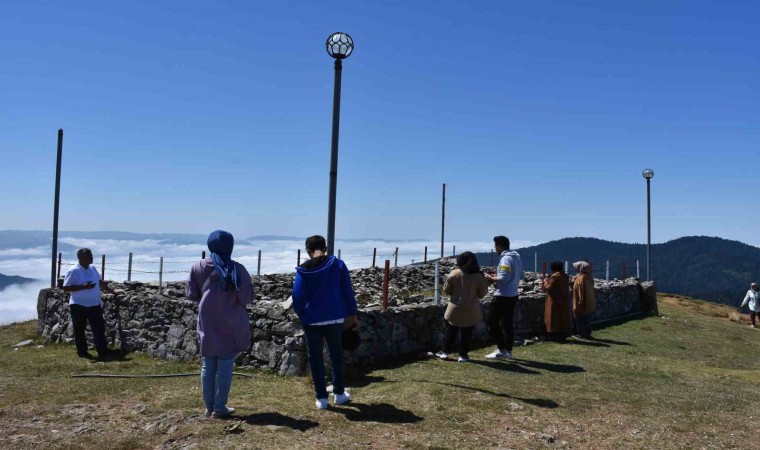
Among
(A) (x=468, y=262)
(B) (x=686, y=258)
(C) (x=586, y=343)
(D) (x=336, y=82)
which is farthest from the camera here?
(B) (x=686, y=258)

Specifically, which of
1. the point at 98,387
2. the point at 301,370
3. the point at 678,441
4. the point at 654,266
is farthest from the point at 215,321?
the point at 654,266

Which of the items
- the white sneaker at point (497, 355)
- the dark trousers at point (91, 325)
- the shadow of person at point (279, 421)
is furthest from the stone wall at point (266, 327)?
the shadow of person at point (279, 421)

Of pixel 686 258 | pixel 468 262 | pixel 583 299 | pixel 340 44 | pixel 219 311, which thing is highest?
pixel 340 44

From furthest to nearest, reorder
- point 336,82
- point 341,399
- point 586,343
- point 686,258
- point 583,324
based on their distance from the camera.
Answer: point 686,258
point 583,324
point 586,343
point 336,82
point 341,399

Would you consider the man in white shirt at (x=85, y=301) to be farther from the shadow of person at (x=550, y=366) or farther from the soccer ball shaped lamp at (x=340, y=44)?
the shadow of person at (x=550, y=366)

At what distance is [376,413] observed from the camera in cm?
629

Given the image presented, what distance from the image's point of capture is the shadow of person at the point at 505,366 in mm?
8900

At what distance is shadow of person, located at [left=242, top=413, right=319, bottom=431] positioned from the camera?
579 centimetres

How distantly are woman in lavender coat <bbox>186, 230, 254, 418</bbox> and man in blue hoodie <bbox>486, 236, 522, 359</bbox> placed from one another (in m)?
4.70

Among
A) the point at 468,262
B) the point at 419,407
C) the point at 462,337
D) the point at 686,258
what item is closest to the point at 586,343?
the point at 462,337

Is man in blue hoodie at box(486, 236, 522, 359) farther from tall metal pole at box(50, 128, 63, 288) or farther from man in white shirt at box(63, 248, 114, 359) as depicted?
tall metal pole at box(50, 128, 63, 288)

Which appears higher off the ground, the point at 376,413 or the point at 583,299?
the point at 583,299

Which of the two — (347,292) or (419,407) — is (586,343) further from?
(347,292)

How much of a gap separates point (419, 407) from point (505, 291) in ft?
11.3
